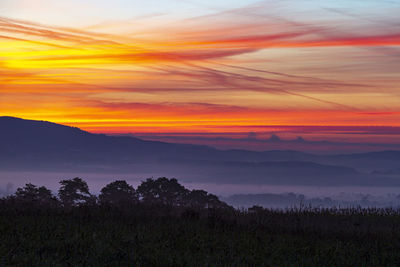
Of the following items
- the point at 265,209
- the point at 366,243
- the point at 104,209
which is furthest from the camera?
the point at 265,209

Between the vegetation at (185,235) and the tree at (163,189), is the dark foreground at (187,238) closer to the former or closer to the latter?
the vegetation at (185,235)

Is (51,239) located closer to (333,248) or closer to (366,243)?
(333,248)

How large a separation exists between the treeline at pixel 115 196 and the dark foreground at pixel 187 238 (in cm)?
74

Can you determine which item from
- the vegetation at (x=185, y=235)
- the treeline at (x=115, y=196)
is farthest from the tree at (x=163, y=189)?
the vegetation at (x=185, y=235)

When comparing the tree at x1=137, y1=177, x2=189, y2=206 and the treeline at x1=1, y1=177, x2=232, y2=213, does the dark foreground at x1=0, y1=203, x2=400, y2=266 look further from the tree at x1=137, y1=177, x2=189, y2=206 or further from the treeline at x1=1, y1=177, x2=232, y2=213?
the tree at x1=137, y1=177, x2=189, y2=206

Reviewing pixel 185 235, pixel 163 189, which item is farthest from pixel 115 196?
pixel 185 235

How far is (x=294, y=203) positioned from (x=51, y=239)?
11.3 metres

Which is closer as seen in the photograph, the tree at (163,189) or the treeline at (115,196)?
the treeline at (115,196)

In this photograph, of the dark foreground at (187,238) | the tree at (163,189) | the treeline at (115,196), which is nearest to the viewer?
the dark foreground at (187,238)

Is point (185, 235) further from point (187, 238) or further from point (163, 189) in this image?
point (163, 189)

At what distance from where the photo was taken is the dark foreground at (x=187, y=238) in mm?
12859

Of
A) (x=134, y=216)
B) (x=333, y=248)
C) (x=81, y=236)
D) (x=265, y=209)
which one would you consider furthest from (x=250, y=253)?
(x=265, y=209)

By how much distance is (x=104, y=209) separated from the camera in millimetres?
19781

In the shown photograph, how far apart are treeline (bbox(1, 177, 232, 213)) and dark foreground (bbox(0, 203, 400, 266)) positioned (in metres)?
0.74
